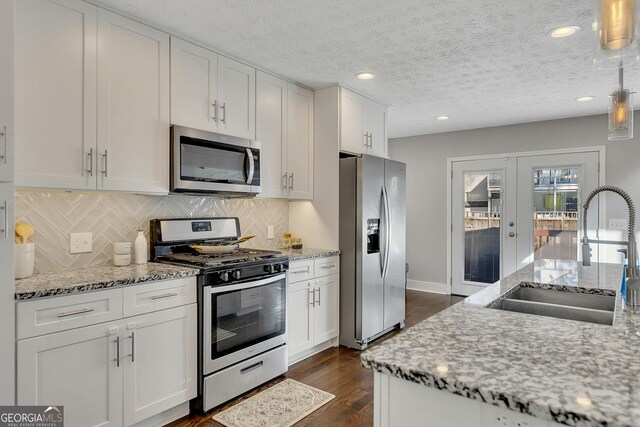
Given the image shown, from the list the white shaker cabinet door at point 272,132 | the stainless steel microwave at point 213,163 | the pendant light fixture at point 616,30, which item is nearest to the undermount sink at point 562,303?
the pendant light fixture at point 616,30

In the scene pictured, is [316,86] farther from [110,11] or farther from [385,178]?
[110,11]

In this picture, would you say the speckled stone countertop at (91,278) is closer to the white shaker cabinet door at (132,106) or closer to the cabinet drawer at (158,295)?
the cabinet drawer at (158,295)

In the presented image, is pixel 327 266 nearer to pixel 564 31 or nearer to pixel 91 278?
pixel 91 278

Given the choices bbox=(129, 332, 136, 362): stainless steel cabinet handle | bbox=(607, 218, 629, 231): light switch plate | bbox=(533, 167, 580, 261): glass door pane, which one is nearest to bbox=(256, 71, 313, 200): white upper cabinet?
bbox=(129, 332, 136, 362): stainless steel cabinet handle

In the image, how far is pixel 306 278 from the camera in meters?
3.25

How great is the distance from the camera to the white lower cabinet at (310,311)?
3131 mm

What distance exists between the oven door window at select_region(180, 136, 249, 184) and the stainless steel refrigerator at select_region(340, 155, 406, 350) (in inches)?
40.0

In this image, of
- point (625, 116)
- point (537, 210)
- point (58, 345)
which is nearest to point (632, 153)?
point (537, 210)

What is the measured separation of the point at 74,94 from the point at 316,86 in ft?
6.90

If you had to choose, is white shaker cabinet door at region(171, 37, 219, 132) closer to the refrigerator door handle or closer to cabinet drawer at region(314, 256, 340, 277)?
cabinet drawer at region(314, 256, 340, 277)

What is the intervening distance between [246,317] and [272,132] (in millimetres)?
1583

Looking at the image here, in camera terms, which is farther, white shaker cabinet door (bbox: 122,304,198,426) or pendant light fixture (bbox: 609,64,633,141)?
pendant light fixture (bbox: 609,64,633,141)

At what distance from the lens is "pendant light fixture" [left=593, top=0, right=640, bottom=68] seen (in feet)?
3.95

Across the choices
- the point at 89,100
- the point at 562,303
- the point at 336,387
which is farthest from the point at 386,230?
the point at 89,100
